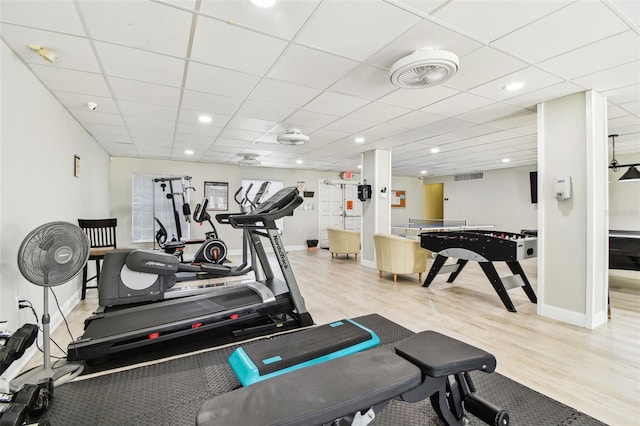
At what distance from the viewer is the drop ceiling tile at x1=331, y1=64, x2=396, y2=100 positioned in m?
2.63

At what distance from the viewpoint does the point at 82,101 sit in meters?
3.19

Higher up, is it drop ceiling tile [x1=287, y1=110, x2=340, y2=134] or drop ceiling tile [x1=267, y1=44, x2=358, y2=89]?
drop ceiling tile [x1=287, y1=110, x2=340, y2=134]

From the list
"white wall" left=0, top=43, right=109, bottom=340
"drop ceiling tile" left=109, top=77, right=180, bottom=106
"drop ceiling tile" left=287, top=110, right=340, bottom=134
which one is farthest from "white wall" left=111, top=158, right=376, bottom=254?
"drop ceiling tile" left=109, top=77, right=180, bottom=106

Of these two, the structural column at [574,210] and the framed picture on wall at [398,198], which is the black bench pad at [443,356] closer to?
the structural column at [574,210]

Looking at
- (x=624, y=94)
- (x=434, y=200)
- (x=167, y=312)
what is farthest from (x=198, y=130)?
(x=434, y=200)

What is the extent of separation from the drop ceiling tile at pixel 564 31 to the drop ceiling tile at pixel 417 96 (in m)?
0.80

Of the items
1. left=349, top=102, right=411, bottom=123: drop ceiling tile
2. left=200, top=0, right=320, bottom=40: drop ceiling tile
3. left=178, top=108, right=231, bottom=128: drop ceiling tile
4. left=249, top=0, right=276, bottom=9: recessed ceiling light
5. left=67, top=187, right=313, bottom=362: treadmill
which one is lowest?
left=67, top=187, right=313, bottom=362: treadmill

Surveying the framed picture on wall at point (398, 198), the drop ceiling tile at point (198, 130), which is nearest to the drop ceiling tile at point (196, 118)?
the drop ceiling tile at point (198, 130)

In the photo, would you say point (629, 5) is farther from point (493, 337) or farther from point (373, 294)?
point (373, 294)

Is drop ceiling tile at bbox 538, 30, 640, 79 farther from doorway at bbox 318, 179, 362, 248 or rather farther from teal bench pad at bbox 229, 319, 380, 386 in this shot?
doorway at bbox 318, 179, 362, 248

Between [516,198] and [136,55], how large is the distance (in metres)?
9.28

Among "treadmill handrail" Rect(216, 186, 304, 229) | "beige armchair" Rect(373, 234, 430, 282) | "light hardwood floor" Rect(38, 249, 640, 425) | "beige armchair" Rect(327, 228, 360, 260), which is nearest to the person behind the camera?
"light hardwood floor" Rect(38, 249, 640, 425)

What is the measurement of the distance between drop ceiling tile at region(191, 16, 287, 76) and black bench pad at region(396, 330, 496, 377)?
2.17m

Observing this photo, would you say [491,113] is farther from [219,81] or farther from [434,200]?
[434,200]
